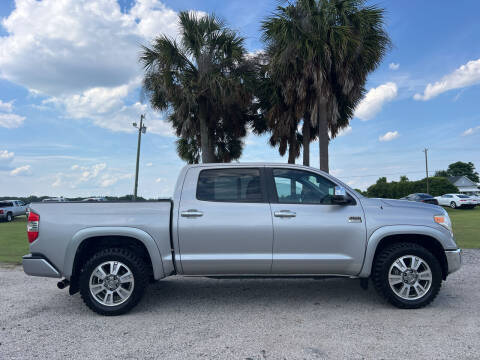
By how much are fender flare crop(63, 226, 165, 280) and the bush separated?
38.4 metres

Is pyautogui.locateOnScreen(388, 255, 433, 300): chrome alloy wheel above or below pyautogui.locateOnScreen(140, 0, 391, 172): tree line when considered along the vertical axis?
below

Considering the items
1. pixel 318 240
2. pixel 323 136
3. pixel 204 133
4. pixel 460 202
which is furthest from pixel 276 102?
pixel 460 202

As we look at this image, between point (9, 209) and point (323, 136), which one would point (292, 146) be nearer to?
point (323, 136)

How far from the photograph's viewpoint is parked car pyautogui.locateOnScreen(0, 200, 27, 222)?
22406 millimetres

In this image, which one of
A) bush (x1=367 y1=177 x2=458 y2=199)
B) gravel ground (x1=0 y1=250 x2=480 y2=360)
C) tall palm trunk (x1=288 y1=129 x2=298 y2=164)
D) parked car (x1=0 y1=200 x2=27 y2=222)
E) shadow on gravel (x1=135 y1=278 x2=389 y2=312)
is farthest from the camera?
bush (x1=367 y1=177 x2=458 y2=199)

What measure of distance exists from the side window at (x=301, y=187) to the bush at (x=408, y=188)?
122 feet

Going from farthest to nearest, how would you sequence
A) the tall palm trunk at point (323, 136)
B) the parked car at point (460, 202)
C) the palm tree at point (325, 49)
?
the parked car at point (460, 202), the tall palm trunk at point (323, 136), the palm tree at point (325, 49)

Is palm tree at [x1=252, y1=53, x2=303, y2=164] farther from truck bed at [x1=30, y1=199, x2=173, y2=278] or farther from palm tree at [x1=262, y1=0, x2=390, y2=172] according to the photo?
truck bed at [x1=30, y1=199, x2=173, y2=278]

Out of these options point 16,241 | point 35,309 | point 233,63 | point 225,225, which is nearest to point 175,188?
point 225,225

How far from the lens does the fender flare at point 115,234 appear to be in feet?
13.4

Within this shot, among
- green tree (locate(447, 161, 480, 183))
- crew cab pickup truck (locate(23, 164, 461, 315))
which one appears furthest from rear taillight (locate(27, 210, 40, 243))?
green tree (locate(447, 161, 480, 183))

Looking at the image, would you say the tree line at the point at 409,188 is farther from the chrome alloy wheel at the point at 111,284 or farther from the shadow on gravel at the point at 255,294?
the chrome alloy wheel at the point at 111,284

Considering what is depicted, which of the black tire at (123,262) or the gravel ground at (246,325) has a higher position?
the black tire at (123,262)

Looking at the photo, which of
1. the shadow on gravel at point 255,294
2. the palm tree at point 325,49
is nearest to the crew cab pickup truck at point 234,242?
the shadow on gravel at point 255,294
